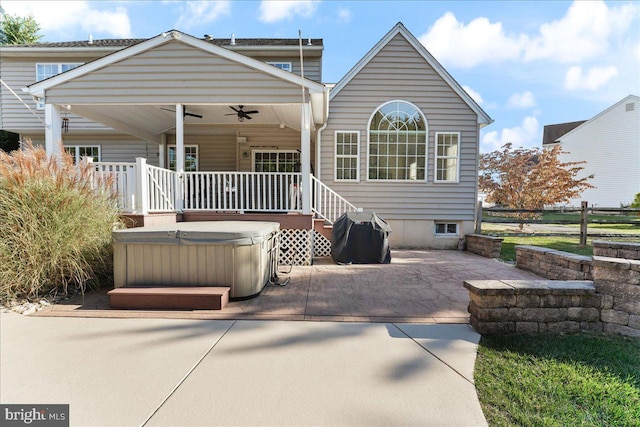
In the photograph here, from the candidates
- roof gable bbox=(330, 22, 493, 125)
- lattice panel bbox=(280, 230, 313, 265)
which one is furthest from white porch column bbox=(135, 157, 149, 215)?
roof gable bbox=(330, 22, 493, 125)

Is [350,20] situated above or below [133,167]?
above

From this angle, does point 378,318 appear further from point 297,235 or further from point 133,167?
point 133,167

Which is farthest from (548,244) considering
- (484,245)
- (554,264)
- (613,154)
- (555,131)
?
(555,131)

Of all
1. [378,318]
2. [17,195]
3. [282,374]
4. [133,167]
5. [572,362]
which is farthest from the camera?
[133,167]

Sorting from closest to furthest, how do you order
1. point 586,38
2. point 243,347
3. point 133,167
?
point 243,347 < point 133,167 < point 586,38

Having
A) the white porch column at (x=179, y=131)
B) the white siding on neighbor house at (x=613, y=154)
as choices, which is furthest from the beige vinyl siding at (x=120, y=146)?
the white siding on neighbor house at (x=613, y=154)

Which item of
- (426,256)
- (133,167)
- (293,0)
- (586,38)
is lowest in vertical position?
(426,256)

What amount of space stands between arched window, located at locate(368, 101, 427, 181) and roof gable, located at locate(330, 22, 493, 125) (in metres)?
1.30

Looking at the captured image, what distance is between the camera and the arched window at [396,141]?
30.5ft

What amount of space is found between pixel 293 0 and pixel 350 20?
2.17 m

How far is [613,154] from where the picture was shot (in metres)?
23.9

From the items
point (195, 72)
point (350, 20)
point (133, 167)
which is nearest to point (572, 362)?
point (133, 167)

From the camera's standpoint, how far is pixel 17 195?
4.14m

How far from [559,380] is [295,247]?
5179 millimetres
